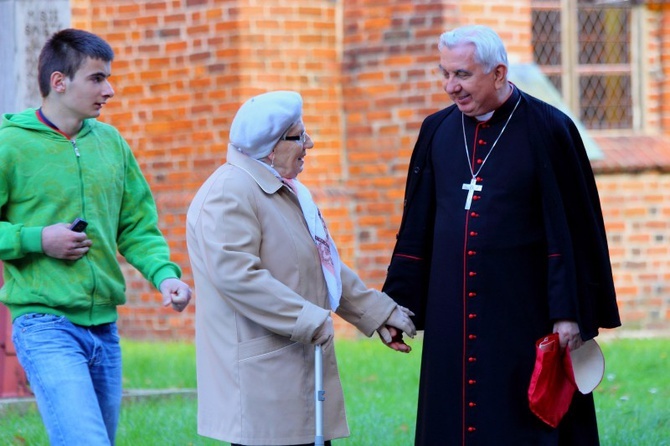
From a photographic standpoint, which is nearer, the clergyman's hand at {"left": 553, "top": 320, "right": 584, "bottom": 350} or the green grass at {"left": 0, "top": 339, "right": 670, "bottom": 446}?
the clergyman's hand at {"left": 553, "top": 320, "right": 584, "bottom": 350}

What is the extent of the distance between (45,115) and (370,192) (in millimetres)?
7043

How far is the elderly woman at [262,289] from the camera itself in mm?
4602

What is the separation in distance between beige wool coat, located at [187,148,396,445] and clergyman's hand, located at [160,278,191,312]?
0.11 m

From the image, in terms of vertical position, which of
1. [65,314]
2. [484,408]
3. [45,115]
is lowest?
[484,408]

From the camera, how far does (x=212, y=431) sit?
4738 mm

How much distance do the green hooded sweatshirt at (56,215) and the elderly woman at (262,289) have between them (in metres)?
0.42

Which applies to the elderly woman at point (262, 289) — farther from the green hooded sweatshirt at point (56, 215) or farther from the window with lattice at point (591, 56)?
the window with lattice at point (591, 56)

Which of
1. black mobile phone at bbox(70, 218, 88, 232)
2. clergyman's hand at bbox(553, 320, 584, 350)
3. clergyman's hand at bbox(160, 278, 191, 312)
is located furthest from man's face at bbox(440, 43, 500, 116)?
black mobile phone at bbox(70, 218, 88, 232)

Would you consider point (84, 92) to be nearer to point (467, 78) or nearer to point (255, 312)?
point (255, 312)

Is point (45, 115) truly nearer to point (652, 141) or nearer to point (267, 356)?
point (267, 356)

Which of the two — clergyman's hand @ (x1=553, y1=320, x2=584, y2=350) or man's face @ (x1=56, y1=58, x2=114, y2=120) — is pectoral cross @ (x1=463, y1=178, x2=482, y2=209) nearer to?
clergyman's hand @ (x1=553, y1=320, x2=584, y2=350)

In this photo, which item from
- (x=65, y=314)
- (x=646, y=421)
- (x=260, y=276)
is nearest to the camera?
(x=260, y=276)

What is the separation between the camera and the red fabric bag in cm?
497

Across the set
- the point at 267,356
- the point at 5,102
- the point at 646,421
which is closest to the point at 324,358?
the point at 267,356
